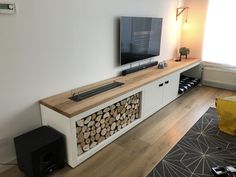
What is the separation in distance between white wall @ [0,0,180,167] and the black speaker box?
0.67 ft

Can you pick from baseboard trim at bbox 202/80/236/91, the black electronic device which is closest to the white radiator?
baseboard trim at bbox 202/80/236/91

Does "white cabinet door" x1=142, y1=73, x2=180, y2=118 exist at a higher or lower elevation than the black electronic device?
higher

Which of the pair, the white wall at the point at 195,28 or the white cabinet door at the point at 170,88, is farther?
the white wall at the point at 195,28

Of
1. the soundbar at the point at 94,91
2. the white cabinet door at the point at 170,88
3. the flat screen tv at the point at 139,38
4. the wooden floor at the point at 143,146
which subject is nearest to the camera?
the wooden floor at the point at 143,146

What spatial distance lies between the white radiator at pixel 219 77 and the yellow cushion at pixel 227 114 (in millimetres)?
1719

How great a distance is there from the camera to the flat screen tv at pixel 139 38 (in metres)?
2.79

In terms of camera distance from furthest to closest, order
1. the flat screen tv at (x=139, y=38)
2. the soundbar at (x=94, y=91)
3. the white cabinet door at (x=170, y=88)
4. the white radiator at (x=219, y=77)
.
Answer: the white radiator at (x=219, y=77), the white cabinet door at (x=170, y=88), the flat screen tv at (x=139, y=38), the soundbar at (x=94, y=91)

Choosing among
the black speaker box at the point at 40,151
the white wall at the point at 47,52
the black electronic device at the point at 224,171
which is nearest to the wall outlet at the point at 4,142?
the white wall at the point at 47,52

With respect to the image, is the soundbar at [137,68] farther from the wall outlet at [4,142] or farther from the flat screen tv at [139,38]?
the wall outlet at [4,142]

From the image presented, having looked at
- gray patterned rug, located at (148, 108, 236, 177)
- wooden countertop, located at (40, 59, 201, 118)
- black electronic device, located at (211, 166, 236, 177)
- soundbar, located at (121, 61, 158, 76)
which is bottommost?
gray patterned rug, located at (148, 108, 236, 177)

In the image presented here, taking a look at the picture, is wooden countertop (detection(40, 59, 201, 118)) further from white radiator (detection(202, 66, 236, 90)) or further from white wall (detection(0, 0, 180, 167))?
white radiator (detection(202, 66, 236, 90))

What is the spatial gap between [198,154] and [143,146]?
0.59 metres

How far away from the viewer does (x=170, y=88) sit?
132 inches

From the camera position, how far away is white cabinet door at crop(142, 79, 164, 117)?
9.16ft
